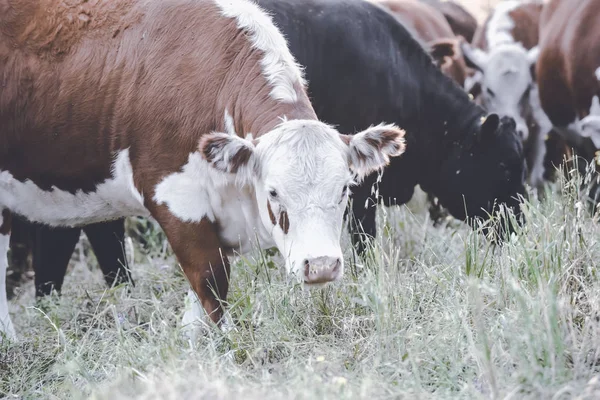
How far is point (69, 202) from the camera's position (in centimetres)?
485

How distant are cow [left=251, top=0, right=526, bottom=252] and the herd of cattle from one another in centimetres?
1

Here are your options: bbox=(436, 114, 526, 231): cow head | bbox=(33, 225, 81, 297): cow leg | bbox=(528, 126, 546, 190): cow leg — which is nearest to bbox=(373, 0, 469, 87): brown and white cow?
bbox=(528, 126, 546, 190): cow leg

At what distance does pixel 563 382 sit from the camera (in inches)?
125

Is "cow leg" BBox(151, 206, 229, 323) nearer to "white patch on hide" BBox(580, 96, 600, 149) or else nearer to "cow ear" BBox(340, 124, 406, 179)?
"cow ear" BBox(340, 124, 406, 179)

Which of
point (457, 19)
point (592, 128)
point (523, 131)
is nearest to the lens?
point (592, 128)

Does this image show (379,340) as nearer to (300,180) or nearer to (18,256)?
(300,180)

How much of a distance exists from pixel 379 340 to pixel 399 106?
8.17 ft

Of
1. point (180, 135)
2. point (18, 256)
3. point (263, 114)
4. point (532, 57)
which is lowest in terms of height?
point (18, 256)

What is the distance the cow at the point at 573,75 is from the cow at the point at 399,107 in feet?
3.51

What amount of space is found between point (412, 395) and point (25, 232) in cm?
415

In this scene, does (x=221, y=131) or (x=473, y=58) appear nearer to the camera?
(x=221, y=131)

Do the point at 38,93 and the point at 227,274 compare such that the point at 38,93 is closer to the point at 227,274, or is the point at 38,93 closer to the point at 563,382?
the point at 227,274

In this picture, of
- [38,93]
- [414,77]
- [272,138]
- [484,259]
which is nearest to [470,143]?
[414,77]

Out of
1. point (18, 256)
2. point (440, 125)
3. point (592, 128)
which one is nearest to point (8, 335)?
point (18, 256)
